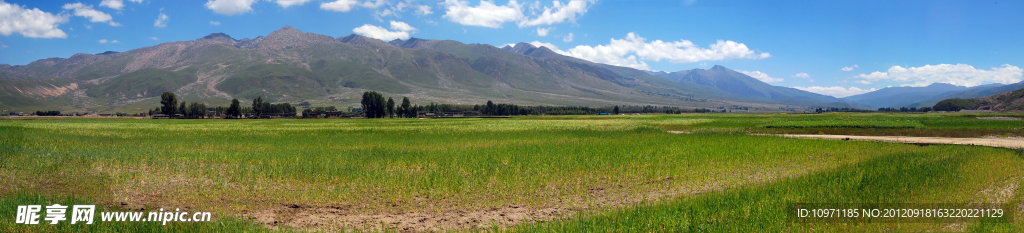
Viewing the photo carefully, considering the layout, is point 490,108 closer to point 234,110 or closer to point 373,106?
point 373,106

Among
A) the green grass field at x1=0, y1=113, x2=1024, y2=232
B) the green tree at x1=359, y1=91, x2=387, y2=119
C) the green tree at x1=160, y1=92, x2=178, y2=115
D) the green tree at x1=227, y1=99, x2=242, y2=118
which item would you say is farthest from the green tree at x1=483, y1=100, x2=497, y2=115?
the green grass field at x1=0, y1=113, x2=1024, y2=232

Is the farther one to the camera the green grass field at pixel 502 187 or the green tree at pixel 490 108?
the green tree at pixel 490 108

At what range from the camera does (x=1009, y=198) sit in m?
11.5

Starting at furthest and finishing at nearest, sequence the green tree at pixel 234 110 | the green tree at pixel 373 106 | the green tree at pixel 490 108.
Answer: the green tree at pixel 490 108
the green tree at pixel 373 106
the green tree at pixel 234 110

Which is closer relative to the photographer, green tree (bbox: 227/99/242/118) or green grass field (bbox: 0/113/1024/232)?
green grass field (bbox: 0/113/1024/232)

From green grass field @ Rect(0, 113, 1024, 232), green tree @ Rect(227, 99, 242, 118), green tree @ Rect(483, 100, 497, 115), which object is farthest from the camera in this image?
green tree @ Rect(483, 100, 497, 115)

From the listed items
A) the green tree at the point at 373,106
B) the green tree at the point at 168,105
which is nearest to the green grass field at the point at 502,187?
the green tree at the point at 373,106

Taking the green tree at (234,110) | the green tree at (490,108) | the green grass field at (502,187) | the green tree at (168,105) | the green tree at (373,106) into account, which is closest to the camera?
the green grass field at (502,187)

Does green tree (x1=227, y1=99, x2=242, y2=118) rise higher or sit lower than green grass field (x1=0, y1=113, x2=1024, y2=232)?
higher

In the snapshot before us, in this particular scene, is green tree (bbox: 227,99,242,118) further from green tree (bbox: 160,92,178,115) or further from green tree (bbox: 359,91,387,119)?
green tree (bbox: 359,91,387,119)

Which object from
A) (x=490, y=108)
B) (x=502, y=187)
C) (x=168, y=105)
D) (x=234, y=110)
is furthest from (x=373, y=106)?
(x=502, y=187)

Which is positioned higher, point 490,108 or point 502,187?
point 490,108

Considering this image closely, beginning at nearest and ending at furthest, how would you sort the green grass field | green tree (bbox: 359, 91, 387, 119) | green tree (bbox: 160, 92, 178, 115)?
1. the green grass field
2. green tree (bbox: 160, 92, 178, 115)
3. green tree (bbox: 359, 91, 387, 119)

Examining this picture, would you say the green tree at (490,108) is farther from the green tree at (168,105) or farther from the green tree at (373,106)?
the green tree at (168,105)
